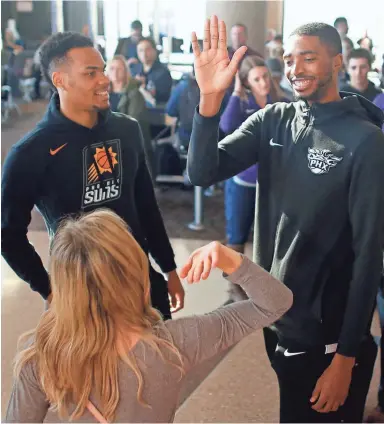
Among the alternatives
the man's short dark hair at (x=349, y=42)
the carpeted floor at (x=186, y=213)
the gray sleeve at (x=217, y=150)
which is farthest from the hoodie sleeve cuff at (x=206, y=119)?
the carpeted floor at (x=186, y=213)

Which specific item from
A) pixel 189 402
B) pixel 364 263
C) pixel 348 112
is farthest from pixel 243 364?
pixel 348 112

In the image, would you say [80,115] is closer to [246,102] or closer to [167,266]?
[167,266]

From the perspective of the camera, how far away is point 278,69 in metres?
3.97

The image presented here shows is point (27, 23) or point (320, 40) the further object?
point (27, 23)

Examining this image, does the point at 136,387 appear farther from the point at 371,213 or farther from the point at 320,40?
the point at 320,40

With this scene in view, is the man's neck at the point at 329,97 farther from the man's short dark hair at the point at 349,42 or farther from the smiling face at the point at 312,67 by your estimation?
the man's short dark hair at the point at 349,42

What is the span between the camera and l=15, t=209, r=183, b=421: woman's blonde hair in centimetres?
104

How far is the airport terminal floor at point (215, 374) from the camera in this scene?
2215mm

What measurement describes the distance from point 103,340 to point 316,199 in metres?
0.59

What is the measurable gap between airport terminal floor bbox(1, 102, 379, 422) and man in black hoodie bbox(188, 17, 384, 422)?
72 cm

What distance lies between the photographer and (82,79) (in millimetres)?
1571

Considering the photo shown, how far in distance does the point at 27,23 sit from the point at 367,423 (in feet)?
11.5

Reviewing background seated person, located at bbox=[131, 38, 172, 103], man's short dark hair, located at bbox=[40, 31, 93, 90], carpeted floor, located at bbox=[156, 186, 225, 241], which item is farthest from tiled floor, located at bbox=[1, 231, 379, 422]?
background seated person, located at bbox=[131, 38, 172, 103]

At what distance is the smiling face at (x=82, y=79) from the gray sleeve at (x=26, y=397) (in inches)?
30.2
